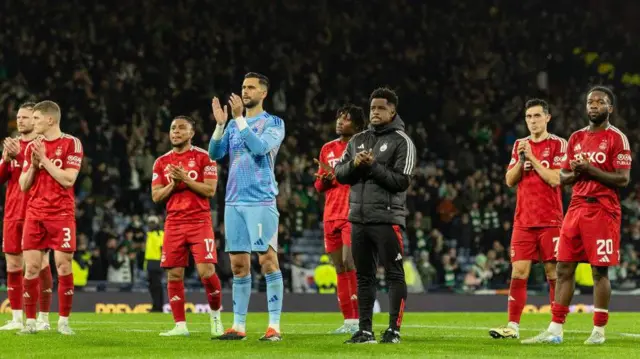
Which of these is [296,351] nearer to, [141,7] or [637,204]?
[637,204]

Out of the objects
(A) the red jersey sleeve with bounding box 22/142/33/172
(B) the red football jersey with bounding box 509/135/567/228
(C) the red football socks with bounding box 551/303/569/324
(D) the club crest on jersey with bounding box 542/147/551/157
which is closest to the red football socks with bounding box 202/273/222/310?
(A) the red jersey sleeve with bounding box 22/142/33/172

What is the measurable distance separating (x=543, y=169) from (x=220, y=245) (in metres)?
13.1

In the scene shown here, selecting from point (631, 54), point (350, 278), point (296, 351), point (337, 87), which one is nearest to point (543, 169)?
point (350, 278)

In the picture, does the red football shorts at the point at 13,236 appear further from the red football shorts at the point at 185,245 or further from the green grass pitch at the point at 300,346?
the red football shorts at the point at 185,245

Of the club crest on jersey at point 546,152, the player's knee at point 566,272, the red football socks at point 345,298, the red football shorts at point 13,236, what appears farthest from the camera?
the red football shorts at point 13,236

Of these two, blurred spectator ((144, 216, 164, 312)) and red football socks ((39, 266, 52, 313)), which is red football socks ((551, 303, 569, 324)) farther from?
blurred spectator ((144, 216, 164, 312))

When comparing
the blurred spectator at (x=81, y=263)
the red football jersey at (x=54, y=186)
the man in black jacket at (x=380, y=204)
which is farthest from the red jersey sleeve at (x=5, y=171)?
the blurred spectator at (x=81, y=263)

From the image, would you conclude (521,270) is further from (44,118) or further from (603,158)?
(44,118)

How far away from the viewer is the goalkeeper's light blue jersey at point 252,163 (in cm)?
1075

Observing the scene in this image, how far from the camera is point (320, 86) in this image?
100.0ft

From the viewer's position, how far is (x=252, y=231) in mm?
10633

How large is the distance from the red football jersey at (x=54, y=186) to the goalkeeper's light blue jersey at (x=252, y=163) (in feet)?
5.94

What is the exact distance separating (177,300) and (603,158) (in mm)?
4736

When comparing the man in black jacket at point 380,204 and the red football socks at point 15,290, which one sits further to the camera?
the red football socks at point 15,290
